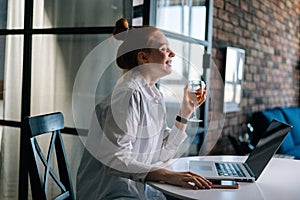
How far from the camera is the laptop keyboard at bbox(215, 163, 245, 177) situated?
1.37m

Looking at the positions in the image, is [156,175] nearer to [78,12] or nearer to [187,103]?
[187,103]

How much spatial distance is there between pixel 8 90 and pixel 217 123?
5.55ft

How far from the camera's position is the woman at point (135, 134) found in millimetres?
1332

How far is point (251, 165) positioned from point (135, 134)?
0.48m

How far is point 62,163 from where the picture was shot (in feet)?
5.12

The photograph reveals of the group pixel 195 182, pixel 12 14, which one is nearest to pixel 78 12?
pixel 12 14

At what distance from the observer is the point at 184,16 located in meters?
2.73

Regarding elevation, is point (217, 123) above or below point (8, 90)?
below

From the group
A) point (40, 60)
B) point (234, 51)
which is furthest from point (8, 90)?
point (234, 51)

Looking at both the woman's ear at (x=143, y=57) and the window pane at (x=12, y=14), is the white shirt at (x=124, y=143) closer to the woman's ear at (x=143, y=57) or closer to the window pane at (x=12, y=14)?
the woman's ear at (x=143, y=57)

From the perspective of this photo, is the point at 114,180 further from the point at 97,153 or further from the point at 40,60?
the point at 40,60

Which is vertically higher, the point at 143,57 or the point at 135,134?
the point at 143,57

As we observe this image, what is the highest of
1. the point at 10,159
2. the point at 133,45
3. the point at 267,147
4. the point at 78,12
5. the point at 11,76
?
the point at 78,12

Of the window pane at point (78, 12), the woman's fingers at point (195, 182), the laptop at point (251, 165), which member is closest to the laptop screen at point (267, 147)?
the laptop at point (251, 165)
